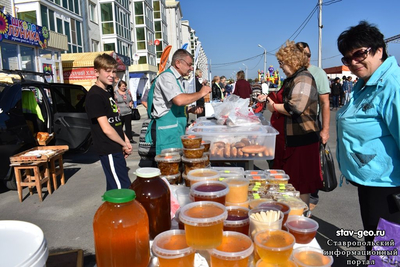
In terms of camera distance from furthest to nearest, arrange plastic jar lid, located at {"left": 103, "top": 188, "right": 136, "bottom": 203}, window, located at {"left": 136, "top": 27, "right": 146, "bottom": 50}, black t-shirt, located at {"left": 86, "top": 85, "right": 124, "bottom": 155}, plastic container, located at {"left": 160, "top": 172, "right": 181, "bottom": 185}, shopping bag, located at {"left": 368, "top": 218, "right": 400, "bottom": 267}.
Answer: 1. window, located at {"left": 136, "top": 27, "right": 146, "bottom": 50}
2. black t-shirt, located at {"left": 86, "top": 85, "right": 124, "bottom": 155}
3. plastic container, located at {"left": 160, "top": 172, "right": 181, "bottom": 185}
4. shopping bag, located at {"left": 368, "top": 218, "right": 400, "bottom": 267}
5. plastic jar lid, located at {"left": 103, "top": 188, "right": 136, "bottom": 203}

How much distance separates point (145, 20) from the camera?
37906mm

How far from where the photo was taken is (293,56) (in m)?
3.20

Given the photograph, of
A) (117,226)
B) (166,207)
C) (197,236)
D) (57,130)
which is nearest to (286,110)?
(166,207)

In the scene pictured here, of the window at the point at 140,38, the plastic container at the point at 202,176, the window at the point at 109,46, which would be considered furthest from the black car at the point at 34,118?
the window at the point at 140,38

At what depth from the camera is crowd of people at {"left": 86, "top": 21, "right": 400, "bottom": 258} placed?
1.97 metres

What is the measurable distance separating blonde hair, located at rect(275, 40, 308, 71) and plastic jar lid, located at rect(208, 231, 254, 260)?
7.74ft

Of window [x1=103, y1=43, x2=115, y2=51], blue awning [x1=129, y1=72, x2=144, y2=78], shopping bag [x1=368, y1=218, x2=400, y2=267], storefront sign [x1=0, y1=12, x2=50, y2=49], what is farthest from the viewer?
blue awning [x1=129, y1=72, x2=144, y2=78]

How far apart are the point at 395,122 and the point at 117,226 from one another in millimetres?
1815

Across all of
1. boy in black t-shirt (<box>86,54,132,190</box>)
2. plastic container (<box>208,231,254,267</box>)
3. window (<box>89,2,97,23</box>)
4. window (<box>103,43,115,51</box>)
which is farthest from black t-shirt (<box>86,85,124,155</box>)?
window (<box>103,43,115,51</box>)

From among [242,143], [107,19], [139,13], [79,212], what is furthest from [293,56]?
[139,13]

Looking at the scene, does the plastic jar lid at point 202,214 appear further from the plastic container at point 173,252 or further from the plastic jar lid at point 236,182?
the plastic jar lid at point 236,182

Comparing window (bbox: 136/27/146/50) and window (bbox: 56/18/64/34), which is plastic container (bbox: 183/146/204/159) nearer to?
window (bbox: 56/18/64/34)

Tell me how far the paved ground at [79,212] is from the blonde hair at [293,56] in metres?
1.99

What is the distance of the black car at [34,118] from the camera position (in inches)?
205
